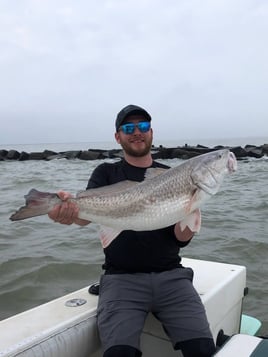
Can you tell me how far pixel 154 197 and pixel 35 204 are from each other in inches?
33.0

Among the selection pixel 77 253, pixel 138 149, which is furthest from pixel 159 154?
pixel 138 149

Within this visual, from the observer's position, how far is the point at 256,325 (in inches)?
182

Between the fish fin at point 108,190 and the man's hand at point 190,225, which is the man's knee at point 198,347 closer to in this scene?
the man's hand at point 190,225

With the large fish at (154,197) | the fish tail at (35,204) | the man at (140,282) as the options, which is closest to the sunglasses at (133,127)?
the man at (140,282)

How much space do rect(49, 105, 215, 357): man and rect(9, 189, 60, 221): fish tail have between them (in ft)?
0.19

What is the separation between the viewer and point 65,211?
10.7 feet

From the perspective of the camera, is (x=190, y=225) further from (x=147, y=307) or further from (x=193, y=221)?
(x=147, y=307)

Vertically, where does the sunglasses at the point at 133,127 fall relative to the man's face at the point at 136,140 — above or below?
above

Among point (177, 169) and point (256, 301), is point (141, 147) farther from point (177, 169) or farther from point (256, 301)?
point (256, 301)

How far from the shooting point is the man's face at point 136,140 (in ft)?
12.6

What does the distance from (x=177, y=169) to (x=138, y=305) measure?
1.02m

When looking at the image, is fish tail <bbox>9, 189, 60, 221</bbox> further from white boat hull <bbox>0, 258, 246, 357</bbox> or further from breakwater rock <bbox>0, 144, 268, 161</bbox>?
breakwater rock <bbox>0, 144, 268, 161</bbox>

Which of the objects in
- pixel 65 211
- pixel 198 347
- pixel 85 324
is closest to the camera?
pixel 198 347

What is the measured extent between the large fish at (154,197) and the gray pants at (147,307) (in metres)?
0.45
